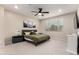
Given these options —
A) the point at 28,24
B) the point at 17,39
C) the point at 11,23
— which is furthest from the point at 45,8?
the point at 17,39

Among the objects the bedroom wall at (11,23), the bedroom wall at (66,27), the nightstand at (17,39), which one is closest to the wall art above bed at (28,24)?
the bedroom wall at (11,23)

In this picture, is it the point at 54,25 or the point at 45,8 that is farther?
the point at 54,25

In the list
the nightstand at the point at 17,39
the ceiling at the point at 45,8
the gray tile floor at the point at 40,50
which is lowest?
the gray tile floor at the point at 40,50

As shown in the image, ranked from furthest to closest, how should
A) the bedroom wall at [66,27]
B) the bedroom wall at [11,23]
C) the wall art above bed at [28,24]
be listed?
the wall art above bed at [28,24]
the bedroom wall at [11,23]
the bedroom wall at [66,27]

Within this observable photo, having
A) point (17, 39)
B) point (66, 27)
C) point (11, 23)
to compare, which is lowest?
point (17, 39)

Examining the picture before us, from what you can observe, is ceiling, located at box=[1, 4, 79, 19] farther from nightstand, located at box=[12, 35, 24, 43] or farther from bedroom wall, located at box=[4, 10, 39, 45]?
nightstand, located at box=[12, 35, 24, 43]

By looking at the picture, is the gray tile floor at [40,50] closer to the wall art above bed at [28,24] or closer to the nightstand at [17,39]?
the nightstand at [17,39]

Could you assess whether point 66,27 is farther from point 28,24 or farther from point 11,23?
point 11,23

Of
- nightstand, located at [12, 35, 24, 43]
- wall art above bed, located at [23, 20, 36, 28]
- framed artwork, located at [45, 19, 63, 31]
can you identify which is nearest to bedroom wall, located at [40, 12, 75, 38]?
framed artwork, located at [45, 19, 63, 31]

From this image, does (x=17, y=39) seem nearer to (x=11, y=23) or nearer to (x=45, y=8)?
(x=11, y=23)

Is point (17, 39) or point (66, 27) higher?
point (66, 27)
